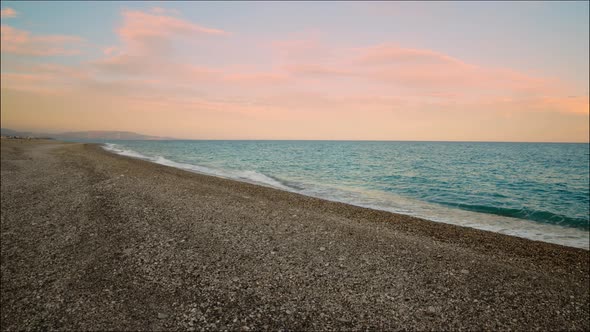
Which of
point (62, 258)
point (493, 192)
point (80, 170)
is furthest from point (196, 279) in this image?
point (493, 192)

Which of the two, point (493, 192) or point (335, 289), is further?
point (493, 192)

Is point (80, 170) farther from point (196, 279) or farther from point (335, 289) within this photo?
point (335, 289)

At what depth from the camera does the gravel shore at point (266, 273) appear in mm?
6387

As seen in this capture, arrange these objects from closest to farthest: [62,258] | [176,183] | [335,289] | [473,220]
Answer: [335,289], [62,258], [473,220], [176,183]

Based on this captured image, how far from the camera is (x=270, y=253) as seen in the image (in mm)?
9570

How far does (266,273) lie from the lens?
8.22 meters

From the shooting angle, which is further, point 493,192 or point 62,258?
point 493,192

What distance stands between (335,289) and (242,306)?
2.41 meters

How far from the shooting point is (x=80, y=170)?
25578 mm

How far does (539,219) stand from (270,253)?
18.2m

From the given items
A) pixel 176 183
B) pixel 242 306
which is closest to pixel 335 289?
pixel 242 306

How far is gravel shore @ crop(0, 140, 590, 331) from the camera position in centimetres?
639

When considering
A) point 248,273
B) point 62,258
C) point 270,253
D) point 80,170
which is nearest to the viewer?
point 248,273

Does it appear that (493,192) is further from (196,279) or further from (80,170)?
(80,170)
